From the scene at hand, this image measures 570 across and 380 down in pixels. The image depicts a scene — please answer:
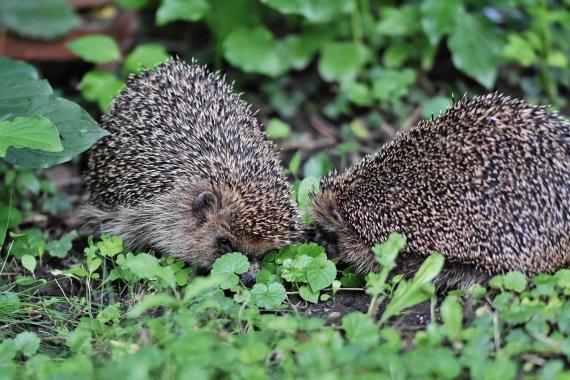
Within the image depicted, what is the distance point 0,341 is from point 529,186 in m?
3.38

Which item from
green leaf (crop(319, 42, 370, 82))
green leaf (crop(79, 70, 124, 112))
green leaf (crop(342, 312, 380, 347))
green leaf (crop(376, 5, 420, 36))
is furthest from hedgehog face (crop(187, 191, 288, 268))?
green leaf (crop(376, 5, 420, 36))

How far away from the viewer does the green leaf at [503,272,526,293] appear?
197 inches

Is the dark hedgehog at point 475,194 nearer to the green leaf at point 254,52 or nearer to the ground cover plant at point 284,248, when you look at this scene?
the ground cover plant at point 284,248

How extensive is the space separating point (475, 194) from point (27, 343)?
2844mm

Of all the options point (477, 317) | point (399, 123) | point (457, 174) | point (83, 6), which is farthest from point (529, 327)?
point (83, 6)

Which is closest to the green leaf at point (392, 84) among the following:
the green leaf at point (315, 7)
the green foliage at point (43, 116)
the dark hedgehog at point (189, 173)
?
the green leaf at point (315, 7)

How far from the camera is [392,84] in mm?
8039

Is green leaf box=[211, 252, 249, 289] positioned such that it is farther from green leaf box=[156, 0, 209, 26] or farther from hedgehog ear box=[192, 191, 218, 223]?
green leaf box=[156, 0, 209, 26]

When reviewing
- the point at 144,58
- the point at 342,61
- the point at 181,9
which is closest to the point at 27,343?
the point at 144,58

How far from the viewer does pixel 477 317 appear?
4805mm

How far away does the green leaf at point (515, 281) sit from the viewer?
16.4 ft

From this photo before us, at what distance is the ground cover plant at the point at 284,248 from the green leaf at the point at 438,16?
0.06 feet

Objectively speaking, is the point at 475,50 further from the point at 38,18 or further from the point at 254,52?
the point at 38,18

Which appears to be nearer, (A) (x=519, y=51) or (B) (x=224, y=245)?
(B) (x=224, y=245)
